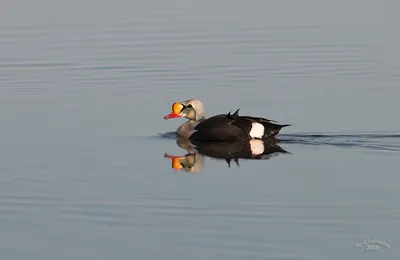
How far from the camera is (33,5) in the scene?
25328 mm

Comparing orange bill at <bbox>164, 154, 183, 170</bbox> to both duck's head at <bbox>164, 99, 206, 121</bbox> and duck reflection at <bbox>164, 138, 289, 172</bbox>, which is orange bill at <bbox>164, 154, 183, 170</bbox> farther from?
duck's head at <bbox>164, 99, 206, 121</bbox>

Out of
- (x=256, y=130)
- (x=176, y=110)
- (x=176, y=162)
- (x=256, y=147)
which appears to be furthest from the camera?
(x=176, y=110)

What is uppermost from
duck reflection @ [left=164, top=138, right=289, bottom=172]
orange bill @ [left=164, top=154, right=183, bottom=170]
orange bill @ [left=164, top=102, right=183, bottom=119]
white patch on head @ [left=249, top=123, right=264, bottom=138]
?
orange bill @ [left=164, top=102, right=183, bottom=119]

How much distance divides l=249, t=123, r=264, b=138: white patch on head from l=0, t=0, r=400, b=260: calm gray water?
296 millimetres

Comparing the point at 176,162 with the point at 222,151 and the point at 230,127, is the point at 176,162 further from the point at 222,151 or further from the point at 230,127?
the point at 230,127

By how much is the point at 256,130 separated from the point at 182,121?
2389mm

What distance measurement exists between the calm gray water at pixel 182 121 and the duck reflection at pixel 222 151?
15 cm

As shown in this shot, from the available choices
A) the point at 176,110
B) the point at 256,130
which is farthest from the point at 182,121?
the point at 256,130

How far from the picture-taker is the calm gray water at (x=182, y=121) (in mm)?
8961

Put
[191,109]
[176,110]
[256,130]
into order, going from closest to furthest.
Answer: [256,130] < [176,110] < [191,109]

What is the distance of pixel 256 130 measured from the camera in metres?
13.5

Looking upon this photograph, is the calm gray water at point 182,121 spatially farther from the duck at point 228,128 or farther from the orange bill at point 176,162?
the duck at point 228,128

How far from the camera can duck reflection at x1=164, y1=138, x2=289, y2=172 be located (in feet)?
40.3

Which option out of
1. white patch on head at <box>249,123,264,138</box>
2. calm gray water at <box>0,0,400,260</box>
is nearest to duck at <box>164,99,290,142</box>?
white patch on head at <box>249,123,264,138</box>
